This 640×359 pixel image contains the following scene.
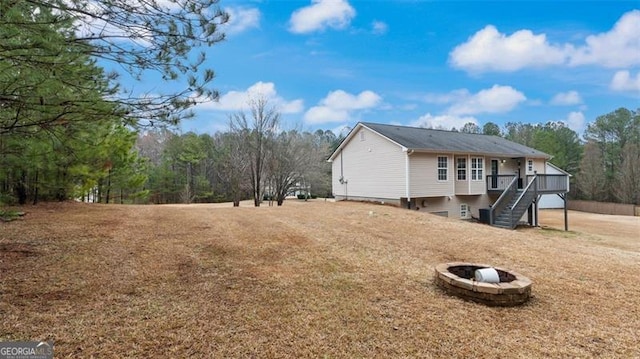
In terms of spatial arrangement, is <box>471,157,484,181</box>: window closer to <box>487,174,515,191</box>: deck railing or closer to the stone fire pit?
<box>487,174,515,191</box>: deck railing

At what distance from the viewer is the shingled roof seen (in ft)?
51.0

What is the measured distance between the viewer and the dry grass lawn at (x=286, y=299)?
2746mm

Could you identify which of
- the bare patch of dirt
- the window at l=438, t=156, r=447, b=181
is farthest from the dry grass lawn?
the window at l=438, t=156, r=447, b=181

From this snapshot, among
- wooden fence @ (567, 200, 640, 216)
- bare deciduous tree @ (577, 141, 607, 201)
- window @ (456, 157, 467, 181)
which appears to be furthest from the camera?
bare deciduous tree @ (577, 141, 607, 201)

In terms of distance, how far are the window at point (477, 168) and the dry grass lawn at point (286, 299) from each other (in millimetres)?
10350

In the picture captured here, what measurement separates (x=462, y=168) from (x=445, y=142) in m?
1.66

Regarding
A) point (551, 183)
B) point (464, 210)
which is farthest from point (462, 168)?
point (551, 183)

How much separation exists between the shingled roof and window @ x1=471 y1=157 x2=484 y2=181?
0.50 meters

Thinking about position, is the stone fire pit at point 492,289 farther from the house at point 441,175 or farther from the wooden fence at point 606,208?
the wooden fence at point 606,208

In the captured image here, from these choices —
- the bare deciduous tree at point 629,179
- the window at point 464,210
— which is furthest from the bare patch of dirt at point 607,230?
the bare deciduous tree at point 629,179

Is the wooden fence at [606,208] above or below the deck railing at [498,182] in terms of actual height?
below

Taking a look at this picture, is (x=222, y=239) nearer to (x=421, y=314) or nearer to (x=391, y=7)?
(x=421, y=314)

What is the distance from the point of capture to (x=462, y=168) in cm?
1664

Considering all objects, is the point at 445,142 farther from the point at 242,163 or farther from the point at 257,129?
the point at 242,163
